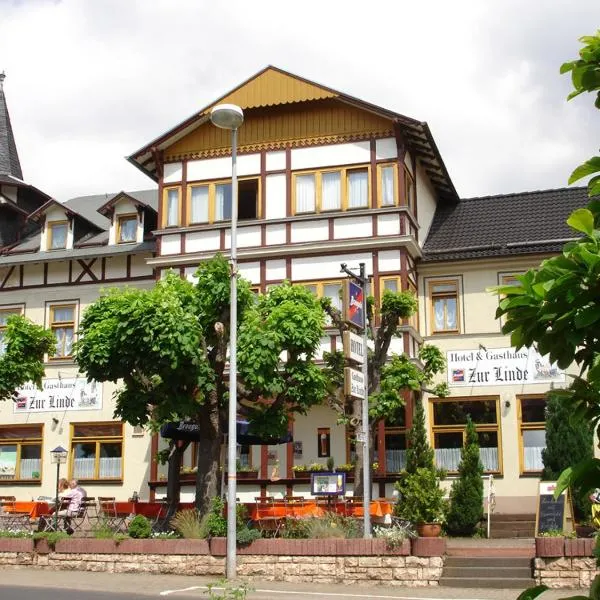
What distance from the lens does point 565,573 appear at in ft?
48.7

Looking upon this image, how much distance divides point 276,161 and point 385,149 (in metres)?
3.06

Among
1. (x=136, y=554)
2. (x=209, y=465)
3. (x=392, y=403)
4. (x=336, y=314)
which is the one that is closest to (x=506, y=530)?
(x=392, y=403)

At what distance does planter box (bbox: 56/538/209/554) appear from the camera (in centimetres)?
1695

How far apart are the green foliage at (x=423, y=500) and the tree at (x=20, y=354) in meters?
9.28

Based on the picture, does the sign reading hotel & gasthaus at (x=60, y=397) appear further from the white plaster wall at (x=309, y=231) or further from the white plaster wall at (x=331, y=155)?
the white plaster wall at (x=331, y=155)

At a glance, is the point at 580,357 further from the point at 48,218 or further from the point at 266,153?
the point at 48,218

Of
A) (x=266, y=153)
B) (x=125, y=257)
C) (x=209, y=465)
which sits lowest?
(x=209, y=465)

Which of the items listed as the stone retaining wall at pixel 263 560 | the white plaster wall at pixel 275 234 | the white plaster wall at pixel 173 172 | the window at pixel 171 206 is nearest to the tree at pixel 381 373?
the white plaster wall at pixel 275 234

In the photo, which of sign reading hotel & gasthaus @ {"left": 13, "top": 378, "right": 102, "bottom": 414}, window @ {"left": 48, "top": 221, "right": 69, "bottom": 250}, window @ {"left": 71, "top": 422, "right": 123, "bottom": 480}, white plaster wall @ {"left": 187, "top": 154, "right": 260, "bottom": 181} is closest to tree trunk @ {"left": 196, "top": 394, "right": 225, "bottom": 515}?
white plaster wall @ {"left": 187, "top": 154, "right": 260, "bottom": 181}

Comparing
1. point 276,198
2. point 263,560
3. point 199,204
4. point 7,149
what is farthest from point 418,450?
point 7,149

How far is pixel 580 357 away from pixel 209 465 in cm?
1631

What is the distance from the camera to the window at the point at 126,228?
97.1 feet

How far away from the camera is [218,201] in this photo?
2683 centimetres

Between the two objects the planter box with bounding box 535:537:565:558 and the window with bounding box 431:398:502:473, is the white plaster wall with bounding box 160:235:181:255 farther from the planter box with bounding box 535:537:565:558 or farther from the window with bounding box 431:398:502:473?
the planter box with bounding box 535:537:565:558
